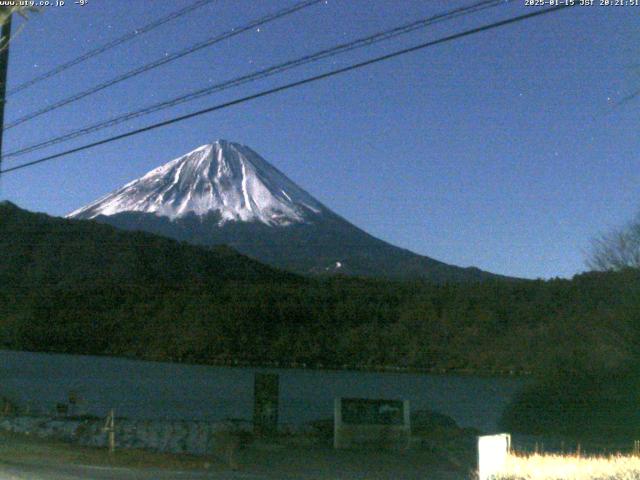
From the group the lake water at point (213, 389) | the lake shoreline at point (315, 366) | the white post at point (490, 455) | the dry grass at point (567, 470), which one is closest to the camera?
the dry grass at point (567, 470)

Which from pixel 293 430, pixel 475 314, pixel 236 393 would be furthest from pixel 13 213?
pixel 293 430

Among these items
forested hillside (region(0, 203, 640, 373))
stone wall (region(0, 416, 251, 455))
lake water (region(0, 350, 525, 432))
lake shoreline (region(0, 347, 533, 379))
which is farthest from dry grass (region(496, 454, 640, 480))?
lake shoreline (region(0, 347, 533, 379))

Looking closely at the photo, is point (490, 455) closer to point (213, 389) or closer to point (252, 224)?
point (213, 389)

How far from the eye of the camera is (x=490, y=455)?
36.0 feet

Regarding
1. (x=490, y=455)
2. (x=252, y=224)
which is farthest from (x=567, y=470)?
(x=252, y=224)

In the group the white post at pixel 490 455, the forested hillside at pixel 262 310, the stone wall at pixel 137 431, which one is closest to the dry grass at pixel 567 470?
the white post at pixel 490 455

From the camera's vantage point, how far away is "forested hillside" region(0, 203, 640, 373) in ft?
95.1

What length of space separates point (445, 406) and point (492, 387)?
8.73 ft

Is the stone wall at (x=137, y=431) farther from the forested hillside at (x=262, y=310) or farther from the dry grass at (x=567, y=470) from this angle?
the forested hillside at (x=262, y=310)

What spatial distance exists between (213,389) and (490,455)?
1685 cm

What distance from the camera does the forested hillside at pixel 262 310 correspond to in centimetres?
2898

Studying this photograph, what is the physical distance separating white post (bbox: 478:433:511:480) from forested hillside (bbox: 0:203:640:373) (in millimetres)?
14574

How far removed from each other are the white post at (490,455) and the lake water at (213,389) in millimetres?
12558

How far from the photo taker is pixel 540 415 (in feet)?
78.2
